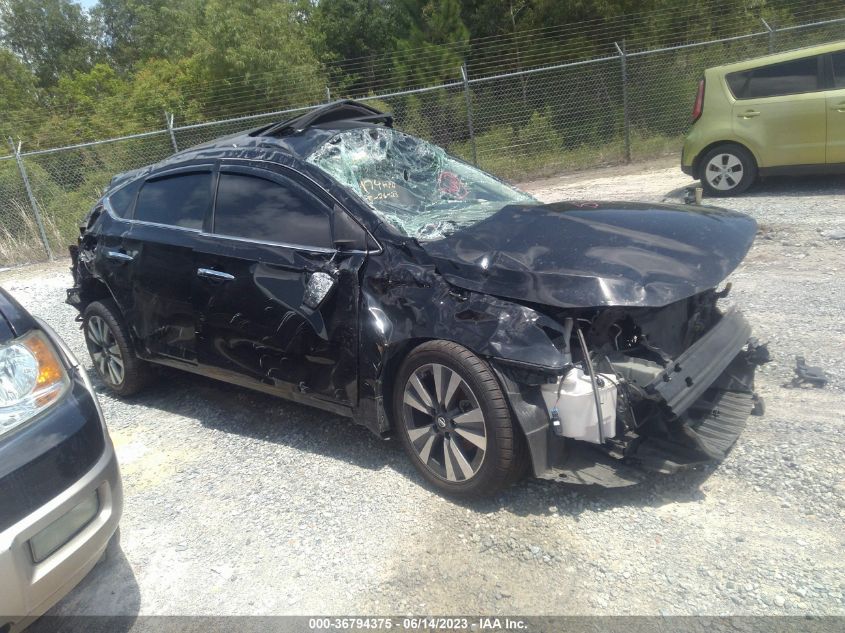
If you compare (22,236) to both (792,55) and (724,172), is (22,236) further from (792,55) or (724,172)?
(792,55)

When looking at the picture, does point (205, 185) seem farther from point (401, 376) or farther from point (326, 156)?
point (401, 376)

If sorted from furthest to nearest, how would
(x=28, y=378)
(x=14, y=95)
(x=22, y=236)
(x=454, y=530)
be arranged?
(x=14, y=95) < (x=22, y=236) < (x=454, y=530) < (x=28, y=378)

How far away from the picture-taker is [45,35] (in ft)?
135

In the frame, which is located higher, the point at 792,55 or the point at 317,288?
the point at 792,55

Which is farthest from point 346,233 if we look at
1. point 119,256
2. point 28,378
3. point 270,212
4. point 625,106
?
point 625,106

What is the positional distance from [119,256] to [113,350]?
2.46ft

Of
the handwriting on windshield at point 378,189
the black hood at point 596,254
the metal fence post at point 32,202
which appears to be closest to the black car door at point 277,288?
the handwriting on windshield at point 378,189

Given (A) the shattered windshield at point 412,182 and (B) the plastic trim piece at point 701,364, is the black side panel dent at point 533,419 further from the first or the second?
(A) the shattered windshield at point 412,182

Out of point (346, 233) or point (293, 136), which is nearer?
point (346, 233)

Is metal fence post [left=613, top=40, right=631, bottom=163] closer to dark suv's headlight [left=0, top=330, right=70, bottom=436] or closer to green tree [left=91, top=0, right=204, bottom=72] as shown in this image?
dark suv's headlight [left=0, top=330, right=70, bottom=436]

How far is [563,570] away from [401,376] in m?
1.19

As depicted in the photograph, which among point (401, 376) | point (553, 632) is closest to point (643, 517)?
point (553, 632)

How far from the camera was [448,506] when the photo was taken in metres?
3.49

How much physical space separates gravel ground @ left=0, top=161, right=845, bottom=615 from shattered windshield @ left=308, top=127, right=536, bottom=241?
134 cm
